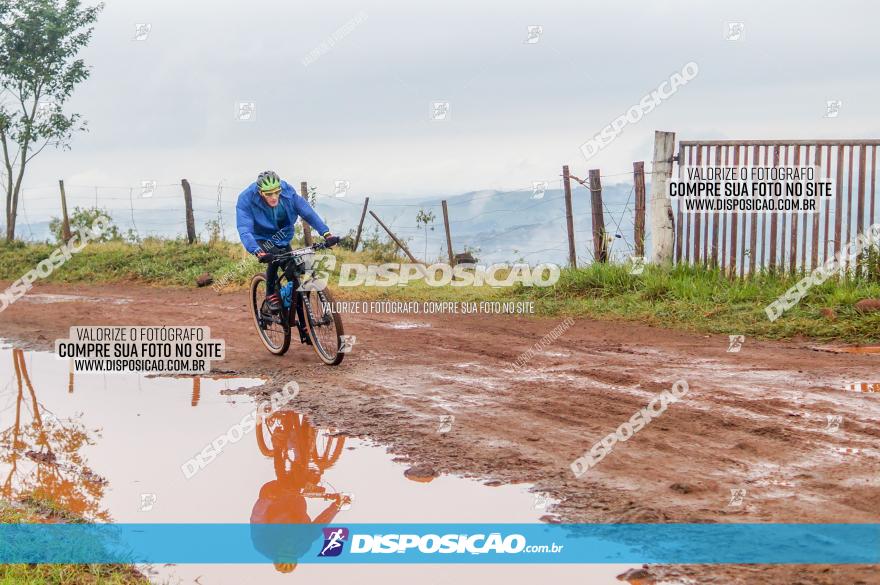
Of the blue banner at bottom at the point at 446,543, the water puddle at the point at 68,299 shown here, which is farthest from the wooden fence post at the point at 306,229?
the blue banner at bottom at the point at 446,543

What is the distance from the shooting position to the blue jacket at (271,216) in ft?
32.4

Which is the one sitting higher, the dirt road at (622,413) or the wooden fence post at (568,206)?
the wooden fence post at (568,206)

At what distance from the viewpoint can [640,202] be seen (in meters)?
15.1

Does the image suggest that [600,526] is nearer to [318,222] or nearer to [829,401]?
[829,401]

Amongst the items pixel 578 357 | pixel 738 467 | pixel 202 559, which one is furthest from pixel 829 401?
pixel 202 559

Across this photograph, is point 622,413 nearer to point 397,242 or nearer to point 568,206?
point 568,206

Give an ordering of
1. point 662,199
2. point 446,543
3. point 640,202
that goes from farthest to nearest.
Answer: point 640,202 → point 662,199 → point 446,543

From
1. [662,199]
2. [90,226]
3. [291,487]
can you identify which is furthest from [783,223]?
[90,226]

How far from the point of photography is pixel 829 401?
764cm

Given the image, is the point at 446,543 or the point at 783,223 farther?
the point at 783,223

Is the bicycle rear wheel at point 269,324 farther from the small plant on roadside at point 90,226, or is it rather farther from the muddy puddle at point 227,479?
the small plant on roadside at point 90,226

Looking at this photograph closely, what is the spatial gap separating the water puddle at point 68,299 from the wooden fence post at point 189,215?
576cm

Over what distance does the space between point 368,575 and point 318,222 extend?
604cm

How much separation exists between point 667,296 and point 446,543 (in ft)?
31.2
